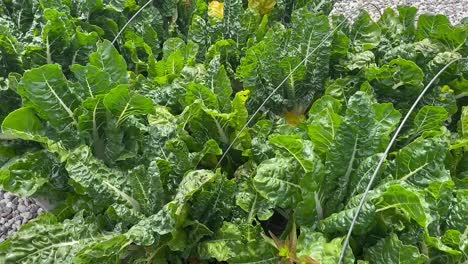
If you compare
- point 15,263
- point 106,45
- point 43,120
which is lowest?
point 15,263

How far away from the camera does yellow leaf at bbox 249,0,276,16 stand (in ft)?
10.1

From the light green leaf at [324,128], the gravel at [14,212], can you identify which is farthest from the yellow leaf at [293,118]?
the gravel at [14,212]

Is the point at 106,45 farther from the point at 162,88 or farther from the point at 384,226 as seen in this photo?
the point at 384,226

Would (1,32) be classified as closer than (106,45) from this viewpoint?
No

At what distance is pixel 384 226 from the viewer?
71.4 inches

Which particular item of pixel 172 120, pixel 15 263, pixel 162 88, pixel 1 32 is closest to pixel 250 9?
pixel 162 88

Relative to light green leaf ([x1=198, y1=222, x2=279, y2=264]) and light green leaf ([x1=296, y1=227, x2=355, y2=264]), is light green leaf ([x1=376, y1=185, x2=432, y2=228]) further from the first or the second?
light green leaf ([x1=198, y1=222, x2=279, y2=264])

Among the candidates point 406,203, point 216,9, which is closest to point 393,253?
point 406,203

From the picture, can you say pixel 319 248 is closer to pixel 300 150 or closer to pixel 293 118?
pixel 300 150

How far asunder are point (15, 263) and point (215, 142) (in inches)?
34.3

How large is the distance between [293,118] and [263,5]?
87cm

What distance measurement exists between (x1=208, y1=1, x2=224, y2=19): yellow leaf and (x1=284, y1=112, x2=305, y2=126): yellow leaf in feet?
2.53

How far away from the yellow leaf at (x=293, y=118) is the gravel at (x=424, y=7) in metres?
2.29

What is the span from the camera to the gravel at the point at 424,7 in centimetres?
456
